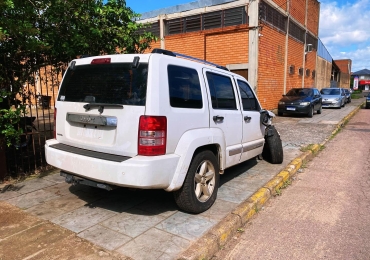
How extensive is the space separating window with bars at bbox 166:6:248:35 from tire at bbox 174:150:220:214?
11420 millimetres

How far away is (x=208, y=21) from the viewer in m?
14.5

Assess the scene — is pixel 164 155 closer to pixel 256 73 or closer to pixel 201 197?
pixel 201 197

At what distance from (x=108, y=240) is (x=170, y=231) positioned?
0.68m

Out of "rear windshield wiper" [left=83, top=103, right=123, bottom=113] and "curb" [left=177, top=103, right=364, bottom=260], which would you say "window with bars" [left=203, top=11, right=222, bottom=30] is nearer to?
"curb" [left=177, top=103, right=364, bottom=260]

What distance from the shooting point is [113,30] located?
5.80 meters

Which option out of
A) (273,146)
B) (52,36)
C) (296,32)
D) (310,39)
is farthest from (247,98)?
(310,39)

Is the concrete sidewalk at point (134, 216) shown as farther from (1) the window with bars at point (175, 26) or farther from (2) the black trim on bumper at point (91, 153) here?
(1) the window with bars at point (175, 26)

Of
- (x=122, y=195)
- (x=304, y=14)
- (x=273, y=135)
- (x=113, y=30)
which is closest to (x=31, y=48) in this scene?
(x=113, y=30)

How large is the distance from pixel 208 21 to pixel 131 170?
13132 mm

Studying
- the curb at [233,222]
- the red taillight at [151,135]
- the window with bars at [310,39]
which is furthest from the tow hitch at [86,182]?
the window with bars at [310,39]

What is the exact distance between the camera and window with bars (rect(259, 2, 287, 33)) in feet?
45.0

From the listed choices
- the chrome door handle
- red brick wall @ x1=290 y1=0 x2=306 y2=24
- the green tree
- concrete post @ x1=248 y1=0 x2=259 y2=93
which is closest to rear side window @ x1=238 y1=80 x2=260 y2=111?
the chrome door handle

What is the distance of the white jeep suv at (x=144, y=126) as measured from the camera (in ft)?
9.79

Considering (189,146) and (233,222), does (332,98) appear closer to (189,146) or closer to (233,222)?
(233,222)
